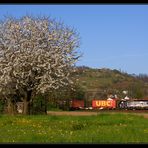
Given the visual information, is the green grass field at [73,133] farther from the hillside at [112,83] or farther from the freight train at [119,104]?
the hillside at [112,83]

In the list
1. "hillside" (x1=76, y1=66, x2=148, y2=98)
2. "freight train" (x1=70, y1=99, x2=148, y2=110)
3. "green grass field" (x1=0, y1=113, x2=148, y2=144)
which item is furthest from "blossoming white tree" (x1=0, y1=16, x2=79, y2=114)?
"hillside" (x1=76, y1=66, x2=148, y2=98)

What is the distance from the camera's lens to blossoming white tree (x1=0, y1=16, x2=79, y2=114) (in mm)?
35031

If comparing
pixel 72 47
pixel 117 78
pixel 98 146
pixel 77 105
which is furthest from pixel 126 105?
pixel 117 78

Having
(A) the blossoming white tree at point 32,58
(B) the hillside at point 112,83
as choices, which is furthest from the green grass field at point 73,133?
(B) the hillside at point 112,83

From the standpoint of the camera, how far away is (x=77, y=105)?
78.0 meters

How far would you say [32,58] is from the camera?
116 ft

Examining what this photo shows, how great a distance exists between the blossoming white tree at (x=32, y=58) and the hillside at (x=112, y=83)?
259ft

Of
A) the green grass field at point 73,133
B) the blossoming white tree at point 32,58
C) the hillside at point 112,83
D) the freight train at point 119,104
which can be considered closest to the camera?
the green grass field at point 73,133

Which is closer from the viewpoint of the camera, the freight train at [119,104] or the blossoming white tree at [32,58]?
the blossoming white tree at [32,58]

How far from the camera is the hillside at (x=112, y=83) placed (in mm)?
131250

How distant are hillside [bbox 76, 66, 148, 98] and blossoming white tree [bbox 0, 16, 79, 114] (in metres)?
79.0

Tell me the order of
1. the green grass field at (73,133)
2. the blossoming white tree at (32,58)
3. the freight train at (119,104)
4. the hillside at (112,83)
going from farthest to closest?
the hillside at (112,83)
the freight train at (119,104)
the blossoming white tree at (32,58)
the green grass field at (73,133)

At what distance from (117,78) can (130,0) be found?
6705 inches

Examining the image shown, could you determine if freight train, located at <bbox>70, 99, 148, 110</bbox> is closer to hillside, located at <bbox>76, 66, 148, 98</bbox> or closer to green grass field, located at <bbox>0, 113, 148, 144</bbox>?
hillside, located at <bbox>76, 66, 148, 98</bbox>
